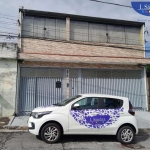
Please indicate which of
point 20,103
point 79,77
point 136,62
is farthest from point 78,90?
point 136,62

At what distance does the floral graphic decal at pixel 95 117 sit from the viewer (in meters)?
Result: 6.32

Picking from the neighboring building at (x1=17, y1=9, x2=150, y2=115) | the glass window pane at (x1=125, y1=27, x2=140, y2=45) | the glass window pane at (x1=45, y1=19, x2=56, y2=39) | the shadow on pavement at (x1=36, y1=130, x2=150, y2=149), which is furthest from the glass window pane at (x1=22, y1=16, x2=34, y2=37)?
the shadow on pavement at (x1=36, y1=130, x2=150, y2=149)

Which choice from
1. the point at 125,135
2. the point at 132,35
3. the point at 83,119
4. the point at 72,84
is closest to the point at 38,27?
the point at 72,84

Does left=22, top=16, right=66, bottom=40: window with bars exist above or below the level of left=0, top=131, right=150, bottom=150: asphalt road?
above

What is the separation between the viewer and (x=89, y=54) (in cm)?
1275

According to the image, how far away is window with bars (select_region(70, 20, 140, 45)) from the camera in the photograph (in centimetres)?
1330

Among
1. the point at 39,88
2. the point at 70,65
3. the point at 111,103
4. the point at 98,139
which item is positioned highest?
the point at 70,65

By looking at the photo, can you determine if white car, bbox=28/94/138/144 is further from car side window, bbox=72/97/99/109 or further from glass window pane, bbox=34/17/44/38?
glass window pane, bbox=34/17/44/38

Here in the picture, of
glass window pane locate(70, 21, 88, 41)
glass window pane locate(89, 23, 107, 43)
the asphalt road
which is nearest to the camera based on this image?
the asphalt road

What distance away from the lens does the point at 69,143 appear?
6.33 meters

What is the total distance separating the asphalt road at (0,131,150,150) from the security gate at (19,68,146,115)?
4.18 m

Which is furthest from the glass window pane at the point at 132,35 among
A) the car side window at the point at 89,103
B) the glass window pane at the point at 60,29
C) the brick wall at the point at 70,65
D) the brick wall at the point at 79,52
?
the car side window at the point at 89,103

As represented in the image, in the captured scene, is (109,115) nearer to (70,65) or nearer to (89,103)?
(89,103)

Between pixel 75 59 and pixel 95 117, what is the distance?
631 cm
